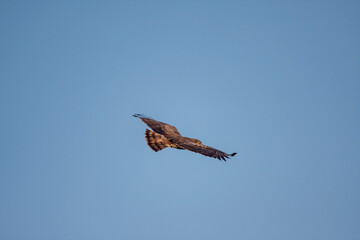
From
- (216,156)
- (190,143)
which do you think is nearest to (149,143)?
(190,143)

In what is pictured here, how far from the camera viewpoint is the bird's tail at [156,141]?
23.3 meters

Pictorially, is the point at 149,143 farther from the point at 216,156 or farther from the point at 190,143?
the point at 216,156

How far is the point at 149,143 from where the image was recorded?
76.9 ft

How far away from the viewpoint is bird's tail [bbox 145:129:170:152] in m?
23.3

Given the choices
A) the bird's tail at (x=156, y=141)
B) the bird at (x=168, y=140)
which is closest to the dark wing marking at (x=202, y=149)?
the bird at (x=168, y=140)

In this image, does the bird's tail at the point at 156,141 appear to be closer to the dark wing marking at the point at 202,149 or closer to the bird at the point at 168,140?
the bird at the point at 168,140

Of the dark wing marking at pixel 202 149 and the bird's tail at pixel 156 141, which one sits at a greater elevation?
the bird's tail at pixel 156 141

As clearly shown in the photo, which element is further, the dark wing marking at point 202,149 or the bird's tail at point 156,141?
the bird's tail at point 156,141

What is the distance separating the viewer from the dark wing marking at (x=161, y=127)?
23562 millimetres

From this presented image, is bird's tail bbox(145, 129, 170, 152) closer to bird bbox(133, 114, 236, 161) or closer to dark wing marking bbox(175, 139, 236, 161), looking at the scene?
bird bbox(133, 114, 236, 161)

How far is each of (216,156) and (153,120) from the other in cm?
705

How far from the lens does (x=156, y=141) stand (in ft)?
77.3

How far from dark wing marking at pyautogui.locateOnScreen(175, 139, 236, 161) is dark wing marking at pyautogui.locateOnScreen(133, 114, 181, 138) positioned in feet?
6.81

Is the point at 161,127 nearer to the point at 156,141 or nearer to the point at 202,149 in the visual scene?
the point at 156,141
